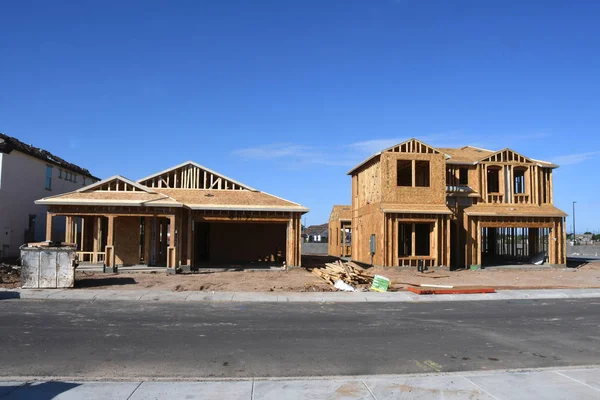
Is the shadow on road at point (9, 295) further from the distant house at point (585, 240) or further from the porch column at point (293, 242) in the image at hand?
the distant house at point (585, 240)

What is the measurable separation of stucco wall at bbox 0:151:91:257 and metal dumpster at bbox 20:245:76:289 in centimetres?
1227

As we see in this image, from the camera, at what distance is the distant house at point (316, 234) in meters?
84.8

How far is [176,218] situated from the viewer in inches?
976

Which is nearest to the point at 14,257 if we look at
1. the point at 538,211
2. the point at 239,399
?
the point at 239,399

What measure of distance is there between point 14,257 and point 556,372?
29.9 meters

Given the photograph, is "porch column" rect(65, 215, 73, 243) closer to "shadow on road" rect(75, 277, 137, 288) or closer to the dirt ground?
the dirt ground

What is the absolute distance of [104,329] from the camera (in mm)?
11000

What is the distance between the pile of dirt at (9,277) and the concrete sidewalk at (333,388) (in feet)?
43.5

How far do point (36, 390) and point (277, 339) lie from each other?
4.75 m

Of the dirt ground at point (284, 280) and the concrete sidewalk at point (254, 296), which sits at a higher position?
the dirt ground at point (284, 280)

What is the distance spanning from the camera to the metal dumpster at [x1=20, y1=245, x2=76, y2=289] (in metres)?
17.6

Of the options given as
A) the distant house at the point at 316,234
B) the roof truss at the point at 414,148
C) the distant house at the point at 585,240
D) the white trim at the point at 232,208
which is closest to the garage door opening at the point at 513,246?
the roof truss at the point at 414,148

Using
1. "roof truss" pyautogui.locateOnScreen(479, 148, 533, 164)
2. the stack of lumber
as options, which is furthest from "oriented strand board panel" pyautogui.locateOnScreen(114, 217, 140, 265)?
"roof truss" pyautogui.locateOnScreen(479, 148, 533, 164)

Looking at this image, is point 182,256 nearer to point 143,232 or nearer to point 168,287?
point 143,232
